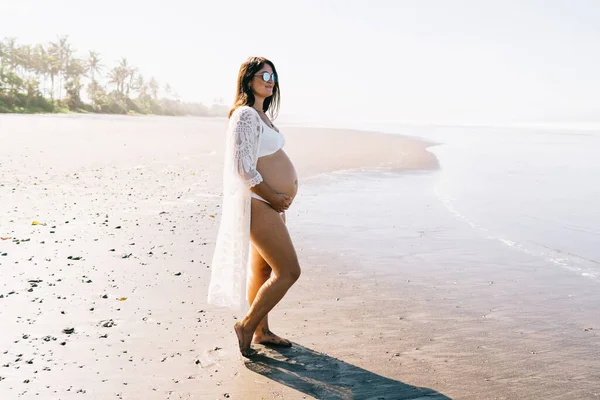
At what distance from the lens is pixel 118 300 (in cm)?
514

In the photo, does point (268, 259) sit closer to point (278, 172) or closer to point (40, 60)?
point (278, 172)

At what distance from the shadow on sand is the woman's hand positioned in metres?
1.00

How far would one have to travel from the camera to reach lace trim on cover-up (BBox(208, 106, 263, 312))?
3.79 m

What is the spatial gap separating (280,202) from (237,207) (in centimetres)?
28

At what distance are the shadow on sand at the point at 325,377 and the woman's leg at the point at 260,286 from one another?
6 centimetres

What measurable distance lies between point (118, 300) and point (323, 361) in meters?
2.02

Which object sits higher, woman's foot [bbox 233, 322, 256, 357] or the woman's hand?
the woman's hand

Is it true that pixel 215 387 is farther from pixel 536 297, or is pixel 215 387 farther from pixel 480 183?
pixel 480 183

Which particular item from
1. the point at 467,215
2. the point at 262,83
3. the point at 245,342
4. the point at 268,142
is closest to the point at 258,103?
the point at 262,83

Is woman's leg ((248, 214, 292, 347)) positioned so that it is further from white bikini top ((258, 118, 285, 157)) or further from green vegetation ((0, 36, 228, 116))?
green vegetation ((0, 36, 228, 116))

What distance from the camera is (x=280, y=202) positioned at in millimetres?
3963

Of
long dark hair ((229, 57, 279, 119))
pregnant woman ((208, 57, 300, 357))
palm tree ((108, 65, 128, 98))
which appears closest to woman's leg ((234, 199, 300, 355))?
pregnant woman ((208, 57, 300, 357))

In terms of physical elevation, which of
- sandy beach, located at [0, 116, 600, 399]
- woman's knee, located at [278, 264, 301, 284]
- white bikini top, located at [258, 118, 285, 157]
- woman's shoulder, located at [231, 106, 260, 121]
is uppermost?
woman's shoulder, located at [231, 106, 260, 121]

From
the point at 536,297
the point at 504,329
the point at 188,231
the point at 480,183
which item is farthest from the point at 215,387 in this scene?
the point at 480,183
